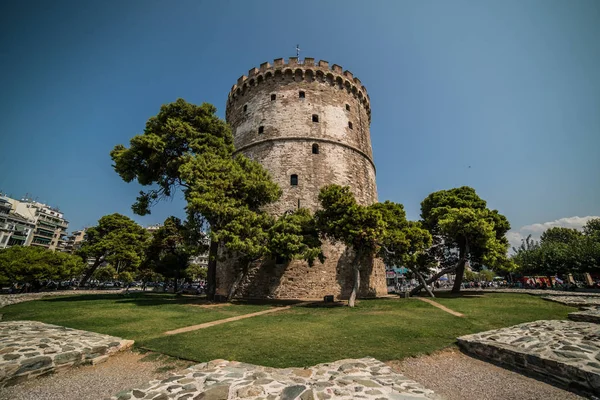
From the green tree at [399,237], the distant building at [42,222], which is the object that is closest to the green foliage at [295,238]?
the green tree at [399,237]

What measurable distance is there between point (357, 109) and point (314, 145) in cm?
689

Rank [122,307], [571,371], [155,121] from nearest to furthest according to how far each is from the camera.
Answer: [571,371], [122,307], [155,121]

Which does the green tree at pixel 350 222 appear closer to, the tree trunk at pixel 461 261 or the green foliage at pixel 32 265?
the tree trunk at pixel 461 261

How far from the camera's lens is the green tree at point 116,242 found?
90.5 feet

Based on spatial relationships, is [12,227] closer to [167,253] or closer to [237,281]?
[167,253]

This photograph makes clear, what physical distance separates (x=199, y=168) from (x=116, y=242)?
20.7 m

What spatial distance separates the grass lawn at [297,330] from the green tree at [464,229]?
611 cm

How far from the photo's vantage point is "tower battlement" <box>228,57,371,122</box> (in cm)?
2327

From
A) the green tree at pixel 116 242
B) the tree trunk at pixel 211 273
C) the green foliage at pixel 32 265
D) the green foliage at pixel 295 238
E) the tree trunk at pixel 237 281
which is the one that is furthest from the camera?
the green tree at pixel 116 242

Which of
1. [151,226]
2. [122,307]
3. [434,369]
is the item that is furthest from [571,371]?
[151,226]

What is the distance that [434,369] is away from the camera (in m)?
5.68

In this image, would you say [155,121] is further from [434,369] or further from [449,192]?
[449,192]

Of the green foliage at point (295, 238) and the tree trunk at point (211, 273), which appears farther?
the tree trunk at point (211, 273)

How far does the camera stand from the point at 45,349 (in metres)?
5.51
